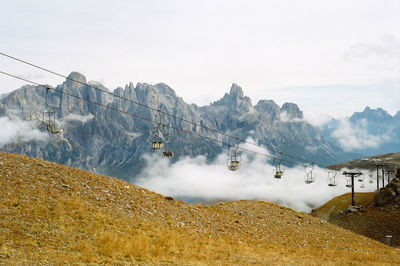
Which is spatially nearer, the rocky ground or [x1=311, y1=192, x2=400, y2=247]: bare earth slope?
[x1=311, y1=192, x2=400, y2=247]: bare earth slope

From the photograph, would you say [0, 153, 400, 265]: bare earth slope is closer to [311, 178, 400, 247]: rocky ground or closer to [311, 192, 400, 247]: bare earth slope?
[311, 192, 400, 247]: bare earth slope

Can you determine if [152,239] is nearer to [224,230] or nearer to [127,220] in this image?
[127,220]

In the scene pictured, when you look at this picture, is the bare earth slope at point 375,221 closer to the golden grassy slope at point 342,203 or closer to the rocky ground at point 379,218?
the rocky ground at point 379,218

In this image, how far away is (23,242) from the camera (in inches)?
1050

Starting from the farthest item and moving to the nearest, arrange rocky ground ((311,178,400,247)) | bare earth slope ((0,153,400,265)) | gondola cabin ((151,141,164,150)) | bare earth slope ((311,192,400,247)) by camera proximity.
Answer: rocky ground ((311,178,400,247)), bare earth slope ((311,192,400,247)), gondola cabin ((151,141,164,150)), bare earth slope ((0,153,400,265))

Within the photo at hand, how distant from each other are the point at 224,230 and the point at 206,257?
1292 centimetres

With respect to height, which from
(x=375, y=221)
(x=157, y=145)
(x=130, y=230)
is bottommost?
(x=375, y=221)

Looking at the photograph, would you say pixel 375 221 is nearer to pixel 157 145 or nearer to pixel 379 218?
pixel 379 218

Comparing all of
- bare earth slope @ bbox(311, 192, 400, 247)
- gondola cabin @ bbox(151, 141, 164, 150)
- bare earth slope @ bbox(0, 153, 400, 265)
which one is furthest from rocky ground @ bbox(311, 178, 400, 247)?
gondola cabin @ bbox(151, 141, 164, 150)

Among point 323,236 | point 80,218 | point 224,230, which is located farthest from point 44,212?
point 323,236

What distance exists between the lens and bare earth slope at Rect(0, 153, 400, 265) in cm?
2784

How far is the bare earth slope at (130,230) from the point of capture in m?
27.8

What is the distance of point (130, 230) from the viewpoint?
34.2 meters

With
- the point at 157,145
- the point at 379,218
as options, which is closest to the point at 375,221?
the point at 379,218
